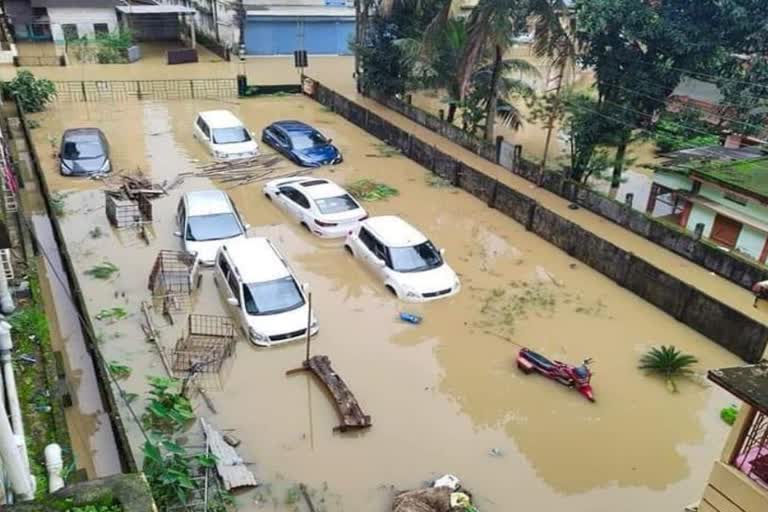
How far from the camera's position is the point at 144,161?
20344 mm

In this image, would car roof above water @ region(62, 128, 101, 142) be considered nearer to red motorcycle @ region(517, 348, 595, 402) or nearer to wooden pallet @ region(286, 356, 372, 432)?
wooden pallet @ region(286, 356, 372, 432)

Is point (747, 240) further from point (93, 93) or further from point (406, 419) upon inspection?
point (93, 93)

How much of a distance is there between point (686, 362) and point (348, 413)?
20.4ft

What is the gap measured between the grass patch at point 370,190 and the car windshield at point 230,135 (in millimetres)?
4545

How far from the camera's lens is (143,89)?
28.2 meters

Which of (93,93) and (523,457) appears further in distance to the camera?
(93,93)

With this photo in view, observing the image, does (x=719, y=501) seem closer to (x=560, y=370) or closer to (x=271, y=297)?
(x=560, y=370)

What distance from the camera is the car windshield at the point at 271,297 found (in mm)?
11875

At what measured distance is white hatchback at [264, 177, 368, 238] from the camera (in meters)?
15.9

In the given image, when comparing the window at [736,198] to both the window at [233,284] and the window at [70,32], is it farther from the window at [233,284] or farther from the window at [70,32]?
the window at [70,32]

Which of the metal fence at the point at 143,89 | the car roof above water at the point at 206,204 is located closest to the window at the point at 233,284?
the car roof above water at the point at 206,204

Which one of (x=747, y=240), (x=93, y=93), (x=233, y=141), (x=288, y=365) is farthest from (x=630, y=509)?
(x=93, y=93)

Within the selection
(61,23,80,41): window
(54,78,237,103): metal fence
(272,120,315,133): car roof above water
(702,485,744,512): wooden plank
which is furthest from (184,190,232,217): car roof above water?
(61,23,80,41): window

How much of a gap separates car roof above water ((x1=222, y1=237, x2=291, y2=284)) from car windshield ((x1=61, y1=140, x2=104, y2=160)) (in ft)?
28.4
